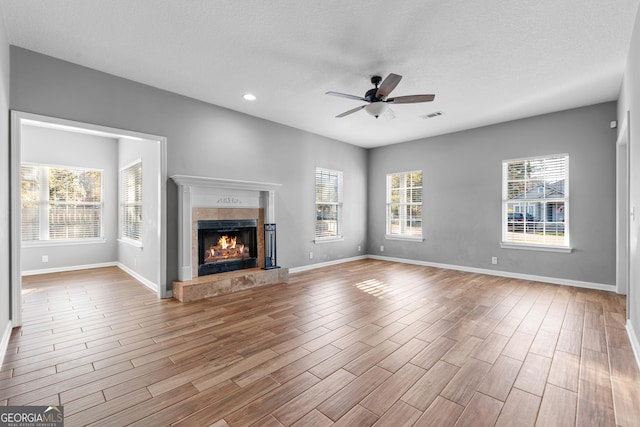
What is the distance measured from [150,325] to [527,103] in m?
5.94

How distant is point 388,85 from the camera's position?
3.14 meters

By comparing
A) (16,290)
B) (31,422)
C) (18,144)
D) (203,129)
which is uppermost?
(203,129)

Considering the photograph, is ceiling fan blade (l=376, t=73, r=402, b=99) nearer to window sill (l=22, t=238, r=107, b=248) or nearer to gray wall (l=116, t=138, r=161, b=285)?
gray wall (l=116, t=138, r=161, b=285)

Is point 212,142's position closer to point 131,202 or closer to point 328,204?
point 131,202

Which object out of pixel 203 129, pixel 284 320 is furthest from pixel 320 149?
pixel 284 320

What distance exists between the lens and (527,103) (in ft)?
14.8

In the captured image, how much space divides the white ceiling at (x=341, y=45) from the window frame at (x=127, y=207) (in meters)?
2.09

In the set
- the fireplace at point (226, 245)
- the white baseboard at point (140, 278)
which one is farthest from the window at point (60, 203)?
the fireplace at point (226, 245)

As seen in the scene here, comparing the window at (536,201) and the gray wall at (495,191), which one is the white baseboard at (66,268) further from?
the window at (536,201)

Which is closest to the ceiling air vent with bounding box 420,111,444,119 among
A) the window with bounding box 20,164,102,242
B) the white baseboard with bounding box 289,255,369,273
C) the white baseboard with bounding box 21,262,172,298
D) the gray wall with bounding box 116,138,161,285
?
the white baseboard with bounding box 289,255,369,273

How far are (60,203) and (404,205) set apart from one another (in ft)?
24.1

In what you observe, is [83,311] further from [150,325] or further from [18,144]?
[18,144]

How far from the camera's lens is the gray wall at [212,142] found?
3258 mm

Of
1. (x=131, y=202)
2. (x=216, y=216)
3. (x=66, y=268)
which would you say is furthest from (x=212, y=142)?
(x=66, y=268)
